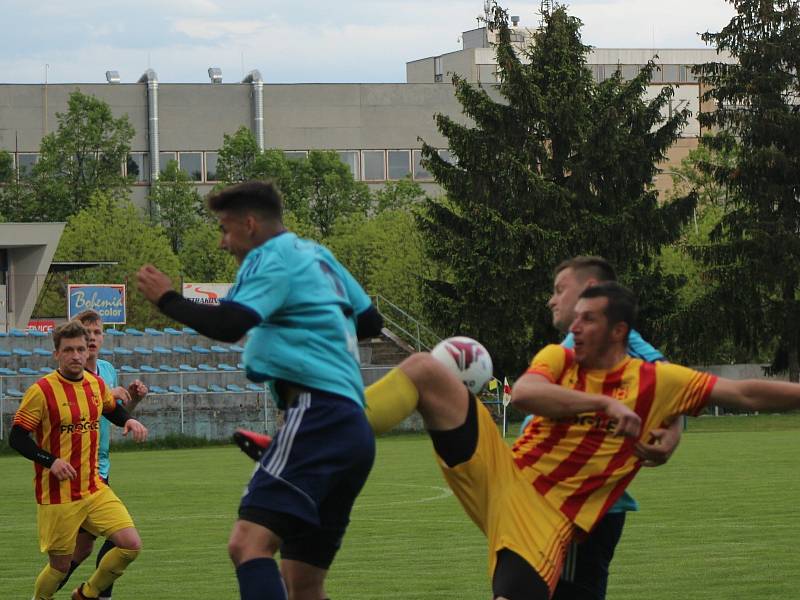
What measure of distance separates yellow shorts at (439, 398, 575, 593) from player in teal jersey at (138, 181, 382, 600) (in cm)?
58

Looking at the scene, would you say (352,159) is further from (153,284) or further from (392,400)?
(153,284)

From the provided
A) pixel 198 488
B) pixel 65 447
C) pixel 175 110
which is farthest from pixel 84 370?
pixel 175 110

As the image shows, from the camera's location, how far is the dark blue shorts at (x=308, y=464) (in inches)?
229

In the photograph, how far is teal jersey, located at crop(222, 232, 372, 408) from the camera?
584cm

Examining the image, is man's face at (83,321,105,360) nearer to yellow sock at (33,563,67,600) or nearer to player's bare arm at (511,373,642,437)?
yellow sock at (33,563,67,600)

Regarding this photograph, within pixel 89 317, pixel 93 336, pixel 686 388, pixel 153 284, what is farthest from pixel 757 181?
pixel 153 284

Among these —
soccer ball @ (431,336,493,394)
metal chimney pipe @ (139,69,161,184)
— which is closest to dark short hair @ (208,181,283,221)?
soccer ball @ (431,336,493,394)

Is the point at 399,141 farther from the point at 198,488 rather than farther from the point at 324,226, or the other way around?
the point at 198,488

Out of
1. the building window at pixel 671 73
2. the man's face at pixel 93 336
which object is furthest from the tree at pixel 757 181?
the building window at pixel 671 73

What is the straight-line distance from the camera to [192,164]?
278 ft

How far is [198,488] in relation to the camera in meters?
23.5

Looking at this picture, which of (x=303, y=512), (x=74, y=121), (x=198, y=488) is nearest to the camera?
(x=303, y=512)

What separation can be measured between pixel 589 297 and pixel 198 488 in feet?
58.8

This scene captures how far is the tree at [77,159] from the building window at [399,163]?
679 inches
